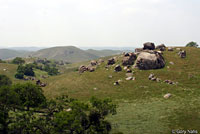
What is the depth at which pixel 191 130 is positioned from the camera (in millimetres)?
36344

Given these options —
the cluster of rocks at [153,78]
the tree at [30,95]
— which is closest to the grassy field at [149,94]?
the cluster of rocks at [153,78]

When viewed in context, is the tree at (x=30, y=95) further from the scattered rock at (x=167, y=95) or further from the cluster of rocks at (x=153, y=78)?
the cluster of rocks at (x=153, y=78)

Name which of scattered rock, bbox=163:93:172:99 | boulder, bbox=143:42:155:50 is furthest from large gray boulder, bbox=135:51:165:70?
scattered rock, bbox=163:93:172:99

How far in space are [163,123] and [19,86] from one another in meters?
41.2

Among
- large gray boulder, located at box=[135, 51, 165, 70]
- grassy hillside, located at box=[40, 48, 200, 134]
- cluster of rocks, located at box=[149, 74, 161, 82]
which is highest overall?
large gray boulder, located at box=[135, 51, 165, 70]

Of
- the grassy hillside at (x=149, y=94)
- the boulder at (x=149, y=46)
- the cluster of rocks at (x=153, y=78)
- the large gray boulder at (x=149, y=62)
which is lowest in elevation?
the grassy hillside at (x=149, y=94)

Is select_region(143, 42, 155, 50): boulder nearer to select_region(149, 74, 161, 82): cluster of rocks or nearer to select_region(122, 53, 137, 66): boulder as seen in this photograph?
select_region(122, 53, 137, 66): boulder

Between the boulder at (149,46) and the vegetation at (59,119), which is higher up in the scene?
the boulder at (149,46)

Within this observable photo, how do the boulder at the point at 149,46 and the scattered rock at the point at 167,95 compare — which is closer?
the scattered rock at the point at 167,95

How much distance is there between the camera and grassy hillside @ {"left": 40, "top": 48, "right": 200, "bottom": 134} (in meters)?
41.3

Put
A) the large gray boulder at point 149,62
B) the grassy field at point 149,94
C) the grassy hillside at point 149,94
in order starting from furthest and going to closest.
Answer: the large gray boulder at point 149,62
the grassy hillside at point 149,94
the grassy field at point 149,94

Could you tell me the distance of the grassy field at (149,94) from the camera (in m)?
41.1

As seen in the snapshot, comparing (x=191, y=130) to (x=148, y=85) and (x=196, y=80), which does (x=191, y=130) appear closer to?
(x=148, y=85)

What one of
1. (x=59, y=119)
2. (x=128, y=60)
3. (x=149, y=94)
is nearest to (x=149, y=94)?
(x=149, y=94)
